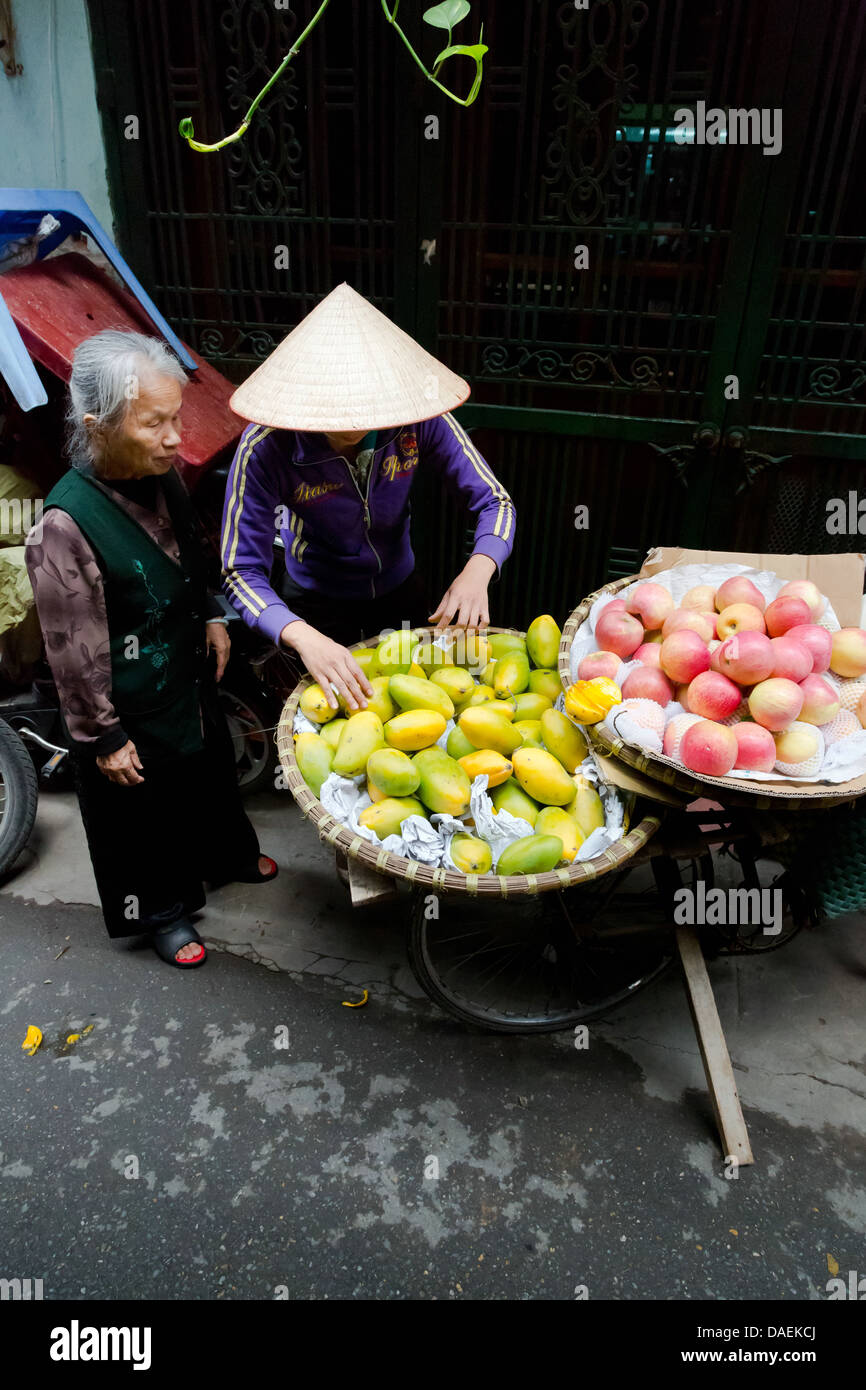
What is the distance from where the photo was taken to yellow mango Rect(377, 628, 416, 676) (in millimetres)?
2232

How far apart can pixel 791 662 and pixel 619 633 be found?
417 mm

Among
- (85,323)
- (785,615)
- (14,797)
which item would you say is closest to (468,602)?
(785,615)

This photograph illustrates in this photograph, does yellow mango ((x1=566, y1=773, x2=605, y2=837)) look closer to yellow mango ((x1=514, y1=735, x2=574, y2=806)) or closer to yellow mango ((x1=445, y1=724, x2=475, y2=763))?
yellow mango ((x1=514, y1=735, x2=574, y2=806))

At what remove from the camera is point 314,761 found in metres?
1.99

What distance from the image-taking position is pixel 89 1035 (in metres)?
2.57

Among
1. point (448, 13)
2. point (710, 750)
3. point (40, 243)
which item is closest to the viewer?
point (448, 13)

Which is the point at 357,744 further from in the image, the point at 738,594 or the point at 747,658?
the point at 738,594

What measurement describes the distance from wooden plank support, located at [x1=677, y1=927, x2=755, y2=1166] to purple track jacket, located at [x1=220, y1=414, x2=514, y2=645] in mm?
1286

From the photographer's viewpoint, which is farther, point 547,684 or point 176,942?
point 176,942

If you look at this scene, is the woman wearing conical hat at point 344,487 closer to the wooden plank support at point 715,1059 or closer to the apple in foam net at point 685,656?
the apple in foam net at point 685,656

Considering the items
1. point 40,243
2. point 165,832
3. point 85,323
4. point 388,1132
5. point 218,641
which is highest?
point 40,243

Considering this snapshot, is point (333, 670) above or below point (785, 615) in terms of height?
below

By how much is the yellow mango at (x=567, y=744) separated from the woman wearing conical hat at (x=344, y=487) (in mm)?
480

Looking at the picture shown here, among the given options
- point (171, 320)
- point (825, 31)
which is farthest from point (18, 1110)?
A: point (825, 31)
